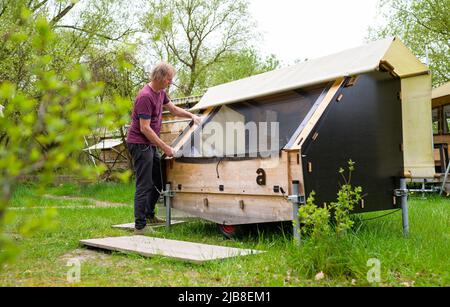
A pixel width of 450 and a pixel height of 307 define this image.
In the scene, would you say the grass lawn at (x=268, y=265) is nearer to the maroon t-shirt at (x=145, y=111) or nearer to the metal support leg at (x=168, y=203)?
the metal support leg at (x=168, y=203)

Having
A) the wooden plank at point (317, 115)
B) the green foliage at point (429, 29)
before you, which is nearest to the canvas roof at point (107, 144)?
the wooden plank at point (317, 115)

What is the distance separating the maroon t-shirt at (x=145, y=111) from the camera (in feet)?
15.8

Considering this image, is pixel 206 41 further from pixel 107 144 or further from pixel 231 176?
pixel 231 176

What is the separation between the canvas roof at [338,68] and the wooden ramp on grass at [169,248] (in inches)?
61.5

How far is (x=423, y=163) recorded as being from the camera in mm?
4438

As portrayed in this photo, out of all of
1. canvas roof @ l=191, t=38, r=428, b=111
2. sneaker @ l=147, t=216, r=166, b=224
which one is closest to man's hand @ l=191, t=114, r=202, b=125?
canvas roof @ l=191, t=38, r=428, b=111

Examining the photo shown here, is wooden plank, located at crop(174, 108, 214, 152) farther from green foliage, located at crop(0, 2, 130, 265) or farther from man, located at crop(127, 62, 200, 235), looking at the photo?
green foliage, located at crop(0, 2, 130, 265)

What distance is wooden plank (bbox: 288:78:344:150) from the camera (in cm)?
366

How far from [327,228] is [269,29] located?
23.7m

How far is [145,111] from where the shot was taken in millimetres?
4809

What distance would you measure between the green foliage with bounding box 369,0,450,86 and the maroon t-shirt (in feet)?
53.0

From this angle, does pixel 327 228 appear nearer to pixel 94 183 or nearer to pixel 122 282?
pixel 122 282

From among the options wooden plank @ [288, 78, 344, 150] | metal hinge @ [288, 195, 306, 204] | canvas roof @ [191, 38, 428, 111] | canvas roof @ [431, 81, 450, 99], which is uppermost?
canvas roof @ [431, 81, 450, 99]

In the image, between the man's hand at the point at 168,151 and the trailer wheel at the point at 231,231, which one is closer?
the trailer wheel at the point at 231,231
